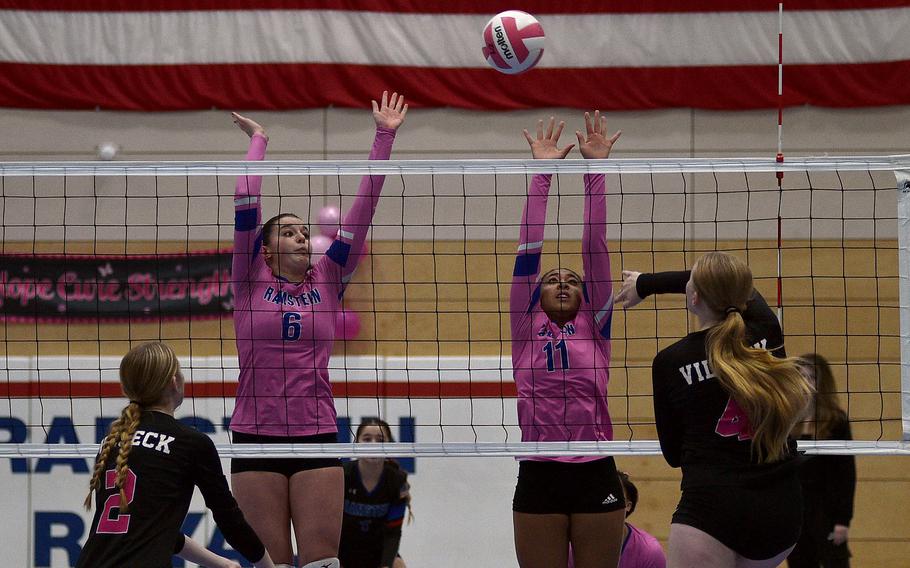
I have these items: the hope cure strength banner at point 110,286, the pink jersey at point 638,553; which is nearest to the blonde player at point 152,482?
the pink jersey at point 638,553

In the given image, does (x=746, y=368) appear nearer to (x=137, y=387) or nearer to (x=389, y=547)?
(x=137, y=387)

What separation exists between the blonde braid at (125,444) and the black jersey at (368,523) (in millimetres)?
2958

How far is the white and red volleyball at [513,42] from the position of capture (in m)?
5.38

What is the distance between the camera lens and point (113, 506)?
3223 millimetres

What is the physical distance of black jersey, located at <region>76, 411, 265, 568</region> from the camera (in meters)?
3.19

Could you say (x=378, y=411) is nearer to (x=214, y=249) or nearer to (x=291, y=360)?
(x=214, y=249)

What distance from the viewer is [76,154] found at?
8.11 m

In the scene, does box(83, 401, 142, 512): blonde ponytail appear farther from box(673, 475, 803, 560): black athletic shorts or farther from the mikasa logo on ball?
the mikasa logo on ball

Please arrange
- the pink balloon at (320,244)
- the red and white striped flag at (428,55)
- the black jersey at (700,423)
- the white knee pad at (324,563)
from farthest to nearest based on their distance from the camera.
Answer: the red and white striped flag at (428,55) < the pink balloon at (320,244) < the white knee pad at (324,563) < the black jersey at (700,423)

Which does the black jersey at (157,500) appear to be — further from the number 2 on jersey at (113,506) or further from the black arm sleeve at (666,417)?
the black arm sleeve at (666,417)

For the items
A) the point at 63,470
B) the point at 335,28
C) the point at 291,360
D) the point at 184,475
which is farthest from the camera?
the point at 335,28

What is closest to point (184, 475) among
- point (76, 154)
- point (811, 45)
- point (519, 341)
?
point (519, 341)

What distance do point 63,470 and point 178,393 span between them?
4.56 m

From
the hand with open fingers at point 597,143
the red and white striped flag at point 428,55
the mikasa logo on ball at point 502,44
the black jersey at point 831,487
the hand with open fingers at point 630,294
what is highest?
the red and white striped flag at point 428,55
